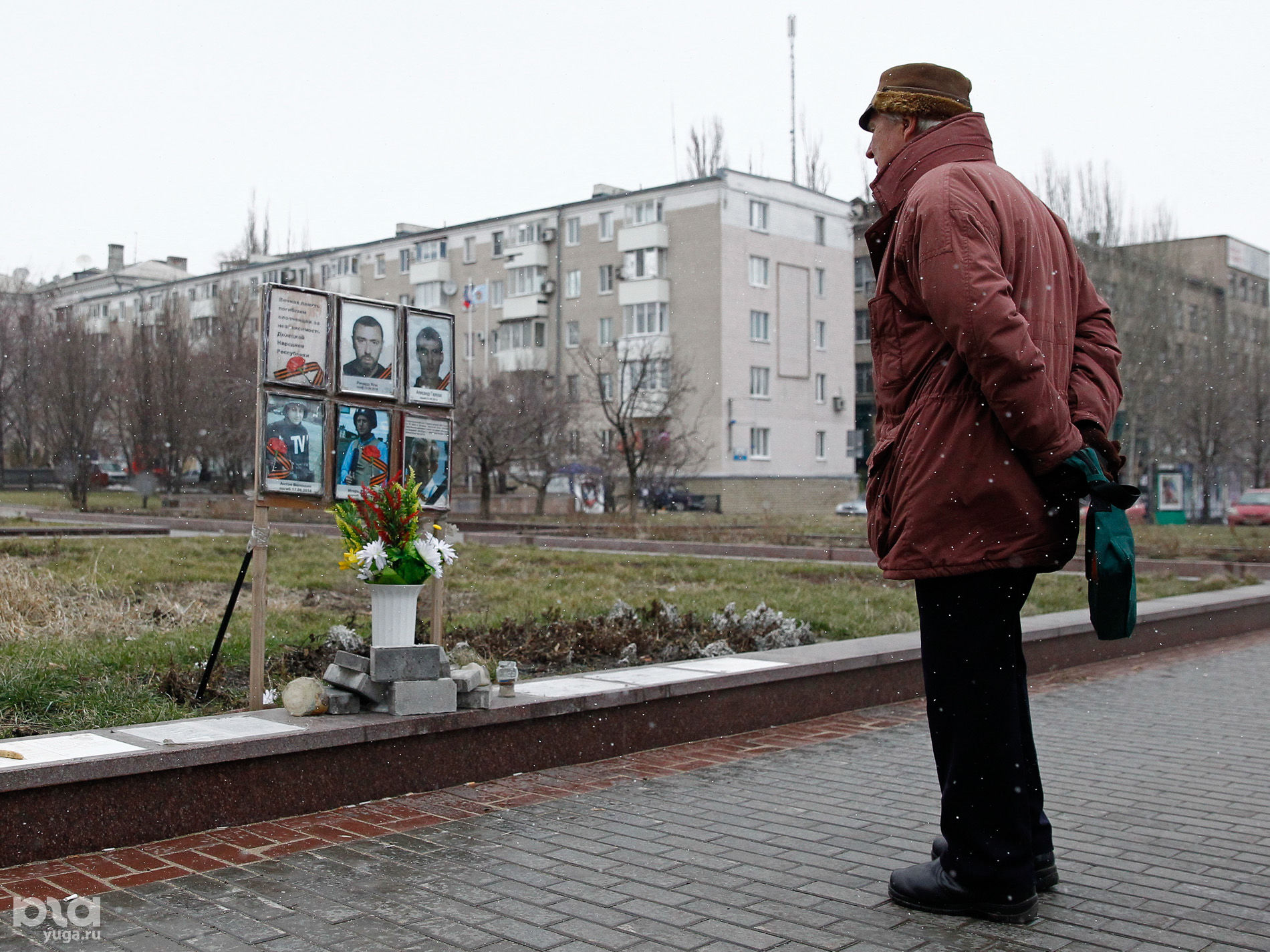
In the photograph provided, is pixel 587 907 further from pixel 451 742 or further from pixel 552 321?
pixel 552 321

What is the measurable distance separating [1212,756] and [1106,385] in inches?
124

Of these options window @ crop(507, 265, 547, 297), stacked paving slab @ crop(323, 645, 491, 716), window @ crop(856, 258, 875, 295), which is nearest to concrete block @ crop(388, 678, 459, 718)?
stacked paving slab @ crop(323, 645, 491, 716)

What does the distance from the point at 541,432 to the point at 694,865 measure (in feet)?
123

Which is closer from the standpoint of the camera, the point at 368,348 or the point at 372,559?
the point at 372,559

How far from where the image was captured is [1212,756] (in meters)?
5.96

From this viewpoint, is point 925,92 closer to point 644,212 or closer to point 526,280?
point 644,212

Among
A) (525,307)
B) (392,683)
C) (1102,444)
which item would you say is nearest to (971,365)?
(1102,444)

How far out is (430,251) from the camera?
68188mm

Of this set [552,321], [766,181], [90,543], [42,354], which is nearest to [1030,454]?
[90,543]

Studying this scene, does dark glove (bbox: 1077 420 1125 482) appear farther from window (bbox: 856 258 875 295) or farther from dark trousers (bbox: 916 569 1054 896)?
window (bbox: 856 258 875 295)

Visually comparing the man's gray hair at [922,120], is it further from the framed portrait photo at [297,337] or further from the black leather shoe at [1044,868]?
the framed portrait photo at [297,337]

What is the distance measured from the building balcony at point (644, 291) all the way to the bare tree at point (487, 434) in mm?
16697

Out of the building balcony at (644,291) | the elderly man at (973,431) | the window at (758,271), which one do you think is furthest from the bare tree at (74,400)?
the elderly man at (973,431)

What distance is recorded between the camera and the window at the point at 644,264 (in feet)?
186
